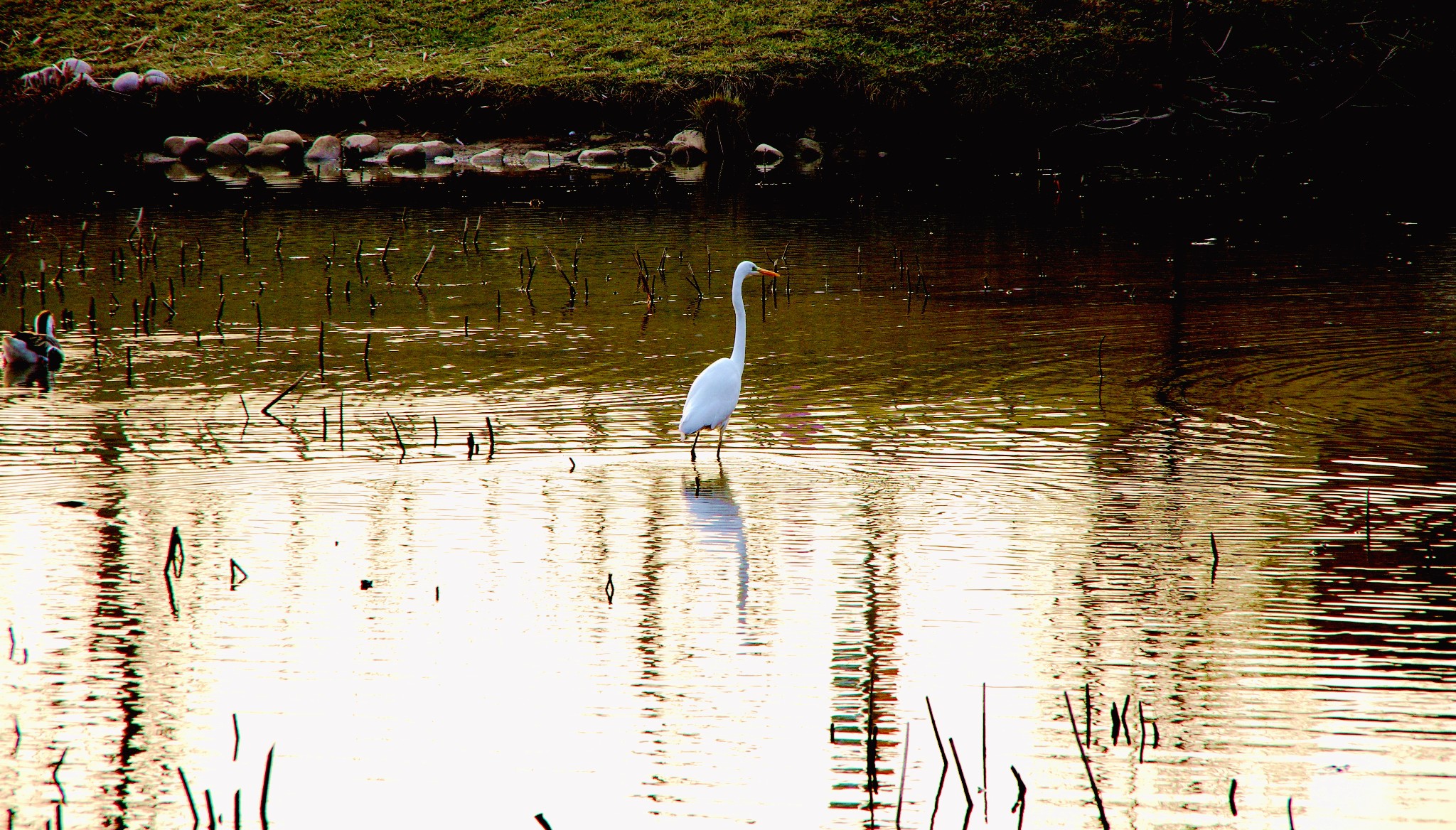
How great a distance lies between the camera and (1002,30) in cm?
4138

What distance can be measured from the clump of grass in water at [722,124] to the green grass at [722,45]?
1.26 m

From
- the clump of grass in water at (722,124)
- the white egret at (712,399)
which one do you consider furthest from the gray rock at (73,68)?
the white egret at (712,399)

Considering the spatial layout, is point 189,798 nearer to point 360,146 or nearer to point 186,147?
point 360,146

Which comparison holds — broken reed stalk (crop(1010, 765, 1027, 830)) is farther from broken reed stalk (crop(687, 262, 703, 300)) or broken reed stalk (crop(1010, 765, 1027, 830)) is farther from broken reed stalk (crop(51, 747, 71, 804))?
broken reed stalk (crop(687, 262, 703, 300))

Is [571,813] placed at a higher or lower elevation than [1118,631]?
lower

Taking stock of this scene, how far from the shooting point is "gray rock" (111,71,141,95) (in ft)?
121

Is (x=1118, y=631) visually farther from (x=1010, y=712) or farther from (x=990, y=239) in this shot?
(x=990, y=239)

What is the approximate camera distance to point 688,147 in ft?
115

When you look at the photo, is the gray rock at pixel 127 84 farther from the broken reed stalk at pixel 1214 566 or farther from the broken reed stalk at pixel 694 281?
the broken reed stalk at pixel 1214 566

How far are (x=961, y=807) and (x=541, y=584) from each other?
3.06 meters

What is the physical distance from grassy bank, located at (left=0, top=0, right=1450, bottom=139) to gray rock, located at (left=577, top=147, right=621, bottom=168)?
104 inches

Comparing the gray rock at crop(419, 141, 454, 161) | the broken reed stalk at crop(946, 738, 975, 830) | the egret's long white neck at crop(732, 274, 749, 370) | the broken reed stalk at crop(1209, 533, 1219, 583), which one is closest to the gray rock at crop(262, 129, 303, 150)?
the gray rock at crop(419, 141, 454, 161)

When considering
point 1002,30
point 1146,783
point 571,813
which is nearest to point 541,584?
point 571,813

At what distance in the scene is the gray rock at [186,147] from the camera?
35.5m
